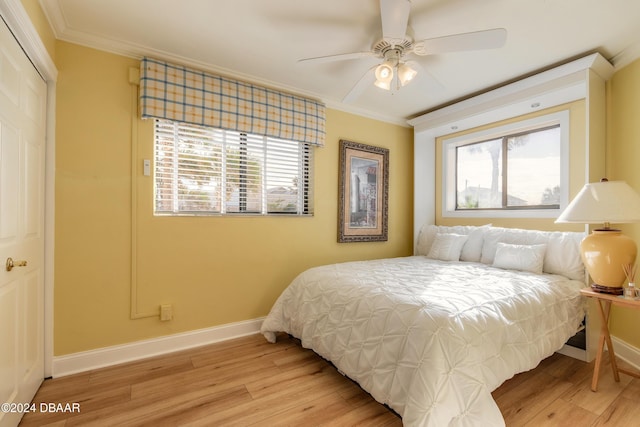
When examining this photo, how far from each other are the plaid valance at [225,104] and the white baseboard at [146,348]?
1.80 meters

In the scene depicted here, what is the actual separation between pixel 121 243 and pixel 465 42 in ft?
8.97

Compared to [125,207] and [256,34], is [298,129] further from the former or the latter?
[125,207]

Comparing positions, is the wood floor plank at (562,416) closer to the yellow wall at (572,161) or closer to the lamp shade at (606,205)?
the lamp shade at (606,205)

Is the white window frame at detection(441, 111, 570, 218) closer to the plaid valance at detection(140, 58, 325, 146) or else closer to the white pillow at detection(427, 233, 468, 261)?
the white pillow at detection(427, 233, 468, 261)

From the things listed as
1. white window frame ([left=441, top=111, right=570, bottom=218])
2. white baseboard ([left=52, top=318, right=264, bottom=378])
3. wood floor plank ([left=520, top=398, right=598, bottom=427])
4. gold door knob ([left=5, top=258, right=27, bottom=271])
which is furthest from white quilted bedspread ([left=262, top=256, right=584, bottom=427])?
gold door knob ([left=5, top=258, right=27, bottom=271])

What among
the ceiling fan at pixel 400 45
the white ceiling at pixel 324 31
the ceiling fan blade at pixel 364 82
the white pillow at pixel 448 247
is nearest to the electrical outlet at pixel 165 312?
the white ceiling at pixel 324 31

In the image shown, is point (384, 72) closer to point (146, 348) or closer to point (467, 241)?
point (467, 241)

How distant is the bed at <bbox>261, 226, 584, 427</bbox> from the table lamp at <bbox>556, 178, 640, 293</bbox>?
0.96 ft

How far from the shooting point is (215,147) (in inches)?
106

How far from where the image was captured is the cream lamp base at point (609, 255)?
6.24 ft

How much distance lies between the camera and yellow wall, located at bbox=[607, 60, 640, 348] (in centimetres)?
225

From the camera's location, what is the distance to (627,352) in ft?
7.45

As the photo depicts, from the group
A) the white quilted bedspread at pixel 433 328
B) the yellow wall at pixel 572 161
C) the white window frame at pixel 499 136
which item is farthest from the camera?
the white window frame at pixel 499 136

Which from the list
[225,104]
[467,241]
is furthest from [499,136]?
[225,104]
